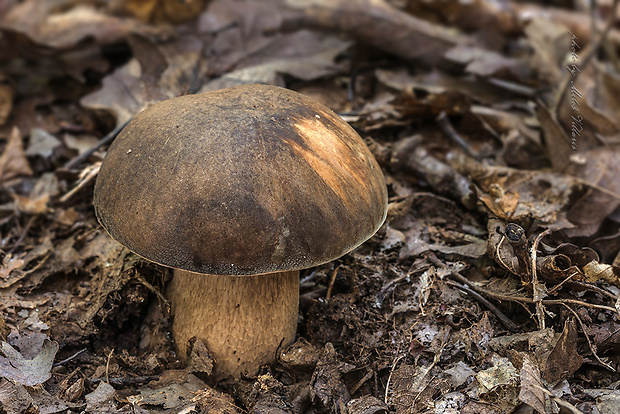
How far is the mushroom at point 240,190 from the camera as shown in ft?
5.96

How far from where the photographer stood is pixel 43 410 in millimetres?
2018

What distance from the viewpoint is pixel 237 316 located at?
228cm

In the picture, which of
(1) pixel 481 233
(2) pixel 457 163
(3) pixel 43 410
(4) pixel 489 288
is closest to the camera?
(3) pixel 43 410

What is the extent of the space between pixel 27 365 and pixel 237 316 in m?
0.87

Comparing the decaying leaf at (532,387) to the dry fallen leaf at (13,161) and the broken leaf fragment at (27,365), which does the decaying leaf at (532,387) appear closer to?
the broken leaf fragment at (27,365)

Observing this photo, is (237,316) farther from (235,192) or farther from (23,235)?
(23,235)

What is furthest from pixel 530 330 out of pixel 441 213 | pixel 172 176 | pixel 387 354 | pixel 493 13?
pixel 493 13

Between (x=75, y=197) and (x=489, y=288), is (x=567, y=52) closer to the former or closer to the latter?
(x=489, y=288)

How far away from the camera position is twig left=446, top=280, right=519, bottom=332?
2304mm

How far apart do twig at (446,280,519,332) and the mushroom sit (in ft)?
2.03

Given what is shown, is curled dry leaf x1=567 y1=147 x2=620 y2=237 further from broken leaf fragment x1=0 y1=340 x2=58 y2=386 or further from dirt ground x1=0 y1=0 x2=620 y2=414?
broken leaf fragment x1=0 y1=340 x2=58 y2=386

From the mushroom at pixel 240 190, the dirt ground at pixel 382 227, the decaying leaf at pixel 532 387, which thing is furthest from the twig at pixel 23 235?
the decaying leaf at pixel 532 387

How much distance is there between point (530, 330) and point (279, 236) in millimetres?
1217

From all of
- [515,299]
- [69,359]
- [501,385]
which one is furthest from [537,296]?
[69,359]
